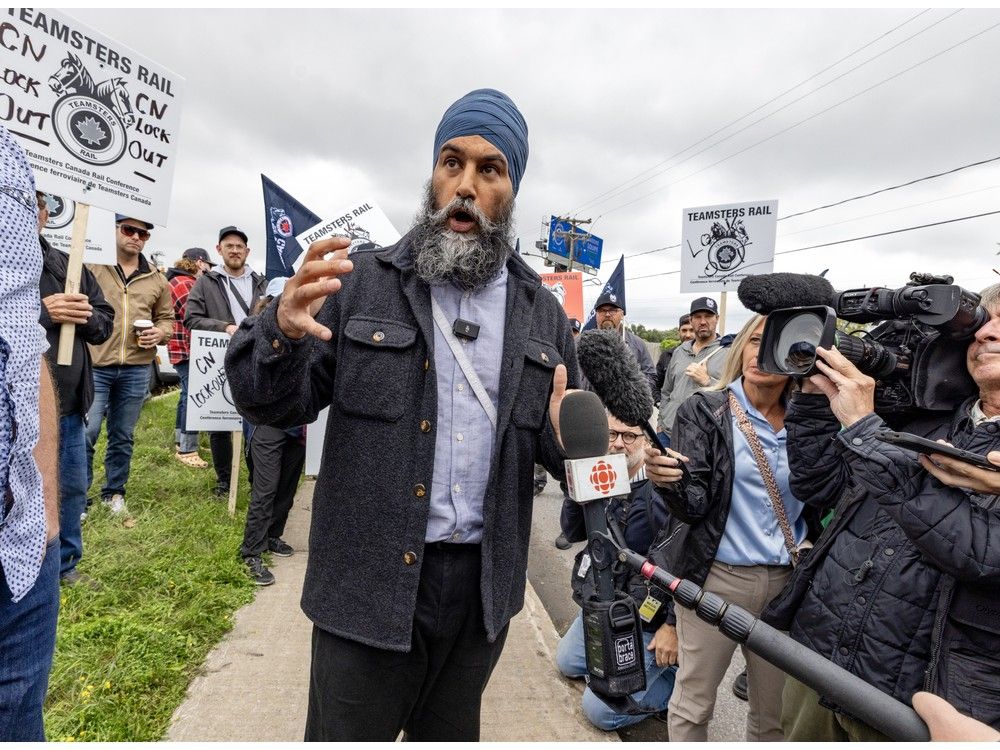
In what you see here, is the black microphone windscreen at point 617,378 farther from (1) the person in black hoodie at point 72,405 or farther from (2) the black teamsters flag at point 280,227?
(2) the black teamsters flag at point 280,227

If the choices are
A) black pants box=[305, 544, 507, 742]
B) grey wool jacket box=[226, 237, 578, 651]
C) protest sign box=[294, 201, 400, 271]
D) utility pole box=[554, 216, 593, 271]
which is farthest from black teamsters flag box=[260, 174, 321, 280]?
utility pole box=[554, 216, 593, 271]

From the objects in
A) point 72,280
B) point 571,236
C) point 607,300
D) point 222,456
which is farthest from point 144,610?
point 571,236

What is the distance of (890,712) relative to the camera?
38.5 inches

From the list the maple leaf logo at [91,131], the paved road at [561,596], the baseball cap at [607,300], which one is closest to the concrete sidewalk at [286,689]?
the paved road at [561,596]

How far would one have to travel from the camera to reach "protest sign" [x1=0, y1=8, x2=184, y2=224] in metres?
2.63

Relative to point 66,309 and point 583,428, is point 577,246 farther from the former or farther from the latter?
point 583,428

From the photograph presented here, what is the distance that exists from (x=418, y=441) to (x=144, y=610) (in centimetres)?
267

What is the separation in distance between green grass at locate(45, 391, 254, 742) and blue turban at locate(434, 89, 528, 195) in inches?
102

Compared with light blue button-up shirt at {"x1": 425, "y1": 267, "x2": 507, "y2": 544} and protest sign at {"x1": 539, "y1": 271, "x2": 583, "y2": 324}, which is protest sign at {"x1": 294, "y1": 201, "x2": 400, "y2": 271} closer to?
light blue button-up shirt at {"x1": 425, "y1": 267, "x2": 507, "y2": 544}

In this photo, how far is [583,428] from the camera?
127cm

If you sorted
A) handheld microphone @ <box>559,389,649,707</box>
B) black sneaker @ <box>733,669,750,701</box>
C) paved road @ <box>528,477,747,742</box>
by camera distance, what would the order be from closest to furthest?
handheld microphone @ <box>559,389,649,707</box> < paved road @ <box>528,477,747,742</box> < black sneaker @ <box>733,669,750,701</box>

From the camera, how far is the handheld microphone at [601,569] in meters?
1.13

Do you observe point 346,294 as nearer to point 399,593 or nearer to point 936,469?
point 399,593

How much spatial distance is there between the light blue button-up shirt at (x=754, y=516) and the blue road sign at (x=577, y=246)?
30.8 meters
